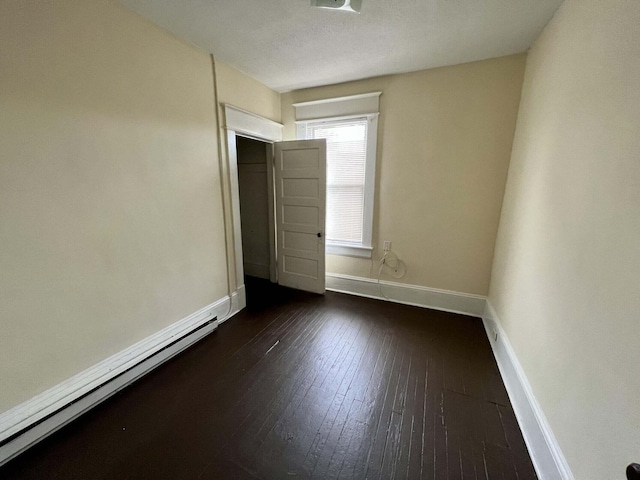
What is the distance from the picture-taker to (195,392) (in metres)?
1.83

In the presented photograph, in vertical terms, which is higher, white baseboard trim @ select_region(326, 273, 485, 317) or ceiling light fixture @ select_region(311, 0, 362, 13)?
ceiling light fixture @ select_region(311, 0, 362, 13)

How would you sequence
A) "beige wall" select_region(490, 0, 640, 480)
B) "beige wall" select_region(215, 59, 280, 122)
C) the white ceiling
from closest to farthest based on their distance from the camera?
"beige wall" select_region(490, 0, 640, 480) < the white ceiling < "beige wall" select_region(215, 59, 280, 122)

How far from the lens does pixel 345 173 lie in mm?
3287

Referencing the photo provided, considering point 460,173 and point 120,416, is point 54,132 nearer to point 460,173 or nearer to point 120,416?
point 120,416

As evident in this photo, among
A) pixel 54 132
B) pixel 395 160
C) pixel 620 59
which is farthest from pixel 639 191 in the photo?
pixel 54 132

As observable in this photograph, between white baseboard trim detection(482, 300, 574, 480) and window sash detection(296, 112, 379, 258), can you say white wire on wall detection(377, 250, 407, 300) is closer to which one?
window sash detection(296, 112, 379, 258)

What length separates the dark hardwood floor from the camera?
1346 mm

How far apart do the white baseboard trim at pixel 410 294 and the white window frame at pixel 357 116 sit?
0.39m

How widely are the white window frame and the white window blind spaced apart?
5cm

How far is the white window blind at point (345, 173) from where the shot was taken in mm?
3176

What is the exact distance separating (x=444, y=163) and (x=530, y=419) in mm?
2309

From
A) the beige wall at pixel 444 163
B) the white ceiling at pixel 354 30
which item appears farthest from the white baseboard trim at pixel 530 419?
the white ceiling at pixel 354 30

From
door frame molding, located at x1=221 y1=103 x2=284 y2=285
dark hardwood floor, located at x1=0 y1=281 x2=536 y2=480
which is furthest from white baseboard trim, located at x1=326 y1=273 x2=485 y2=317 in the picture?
door frame molding, located at x1=221 y1=103 x2=284 y2=285

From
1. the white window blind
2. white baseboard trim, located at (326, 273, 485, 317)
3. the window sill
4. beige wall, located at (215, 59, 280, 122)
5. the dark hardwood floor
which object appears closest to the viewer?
the dark hardwood floor
